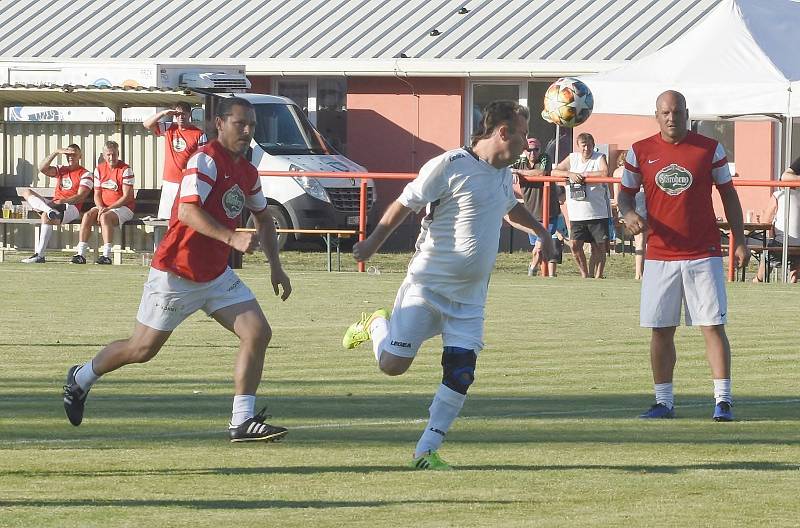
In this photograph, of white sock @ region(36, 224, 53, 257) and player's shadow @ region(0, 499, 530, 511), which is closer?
player's shadow @ region(0, 499, 530, 511)

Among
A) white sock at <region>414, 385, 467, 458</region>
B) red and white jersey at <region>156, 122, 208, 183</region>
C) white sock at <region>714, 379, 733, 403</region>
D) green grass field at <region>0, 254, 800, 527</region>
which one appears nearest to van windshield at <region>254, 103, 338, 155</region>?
red and white jersey at <region>156, 122, 208, 183</region>

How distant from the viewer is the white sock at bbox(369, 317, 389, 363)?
913 centimetres

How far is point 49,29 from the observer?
119ft

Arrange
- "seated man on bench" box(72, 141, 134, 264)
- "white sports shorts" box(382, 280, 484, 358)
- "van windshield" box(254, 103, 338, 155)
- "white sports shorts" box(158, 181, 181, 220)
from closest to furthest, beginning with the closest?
"white sports shorts" box(382, 280, 484, 358), "white sports shorts" box(158, 181, 181, 220), "seated man on bench" box(72, 141, 134, 264), "van windshield" box(254, 103, 338, 155)

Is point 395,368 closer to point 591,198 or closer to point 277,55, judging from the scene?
point 591,198

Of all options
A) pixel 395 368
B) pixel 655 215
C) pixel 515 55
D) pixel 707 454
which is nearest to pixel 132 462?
Answer: pixel 395 368

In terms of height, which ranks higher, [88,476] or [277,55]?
[277,55]

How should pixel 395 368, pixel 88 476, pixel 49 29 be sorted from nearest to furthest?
pixel 88 476, pixel 395 368, pixel 49 29

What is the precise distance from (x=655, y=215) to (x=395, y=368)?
7.69 ft

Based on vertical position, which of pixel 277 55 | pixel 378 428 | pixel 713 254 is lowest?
pixel 378 428

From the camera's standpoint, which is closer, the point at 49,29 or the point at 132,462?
the point at 132,462

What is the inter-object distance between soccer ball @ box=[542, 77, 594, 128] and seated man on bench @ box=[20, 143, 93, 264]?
7.76m

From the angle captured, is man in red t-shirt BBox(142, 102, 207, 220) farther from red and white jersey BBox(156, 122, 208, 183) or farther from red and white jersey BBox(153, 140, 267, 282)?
red and white jersey BBox(153, 140, 267, 282)

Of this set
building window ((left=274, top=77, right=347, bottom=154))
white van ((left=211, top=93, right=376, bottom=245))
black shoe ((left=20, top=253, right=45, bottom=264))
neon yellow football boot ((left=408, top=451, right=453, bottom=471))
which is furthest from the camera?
building window ((left=274, top=77, right=347, bottom=154))
